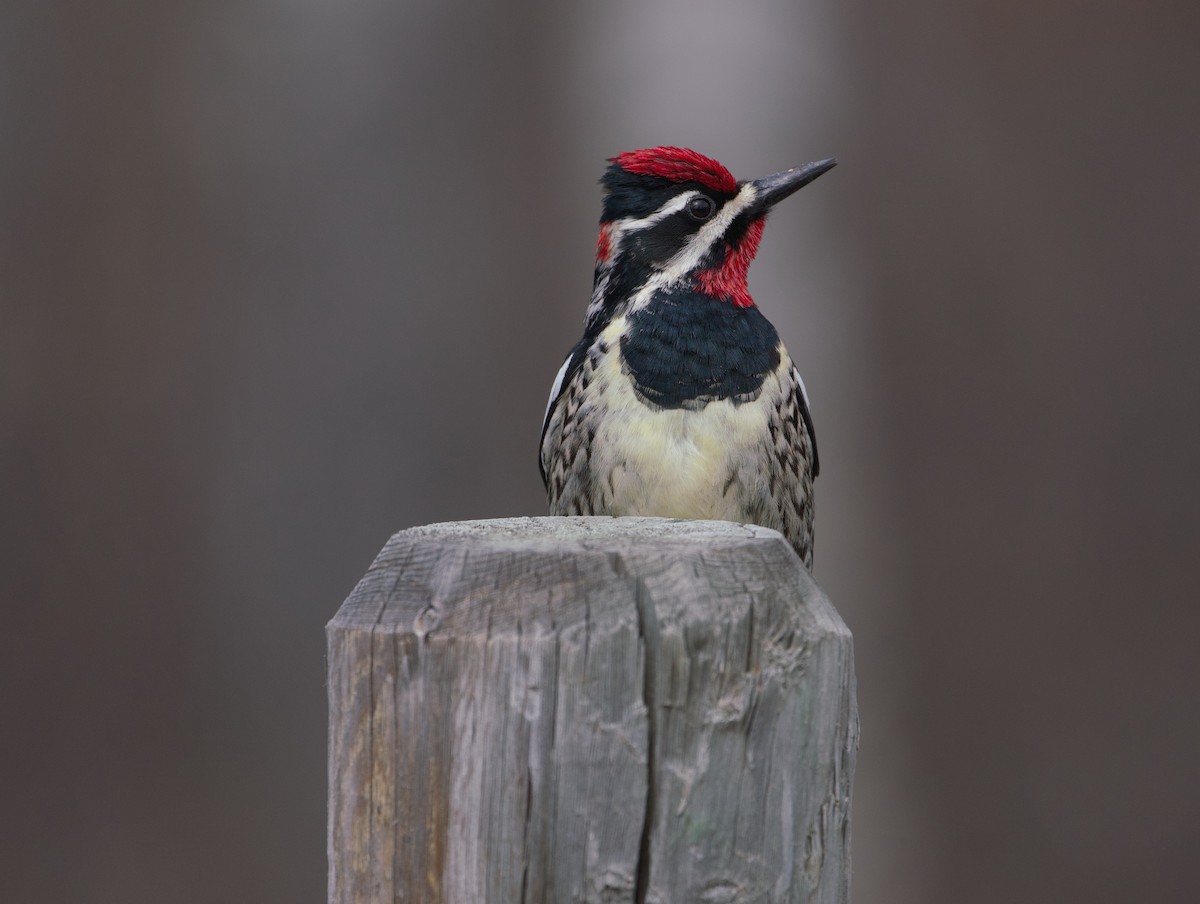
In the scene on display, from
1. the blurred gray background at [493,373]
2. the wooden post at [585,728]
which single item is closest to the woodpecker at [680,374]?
the wooden post at [585,728]

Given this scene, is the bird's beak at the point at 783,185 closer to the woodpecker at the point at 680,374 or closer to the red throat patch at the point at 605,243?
the woodpecker at the point at 680,374

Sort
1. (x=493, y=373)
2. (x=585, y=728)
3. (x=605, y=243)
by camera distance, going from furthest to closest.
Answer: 1. (x=493, y=373)
2. (x=605, y=243)
3. (x=585, y=728)

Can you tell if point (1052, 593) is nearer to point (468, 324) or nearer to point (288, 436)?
point (468, 324)

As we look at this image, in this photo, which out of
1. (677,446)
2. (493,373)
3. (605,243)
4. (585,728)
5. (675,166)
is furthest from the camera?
(493,373)

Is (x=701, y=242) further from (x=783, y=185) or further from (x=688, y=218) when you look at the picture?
(x=783, y=185)

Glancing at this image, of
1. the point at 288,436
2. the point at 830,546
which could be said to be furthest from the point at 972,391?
the point at 288,436

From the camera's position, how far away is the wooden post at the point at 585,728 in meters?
1.11

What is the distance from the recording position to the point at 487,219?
488 cm

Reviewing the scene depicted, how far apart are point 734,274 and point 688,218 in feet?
0.54

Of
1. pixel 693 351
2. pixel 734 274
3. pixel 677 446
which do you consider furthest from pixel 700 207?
pixel 677 446

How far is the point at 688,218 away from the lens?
2.60 m

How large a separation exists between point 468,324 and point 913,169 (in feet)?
6.33

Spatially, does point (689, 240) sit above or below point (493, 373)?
above

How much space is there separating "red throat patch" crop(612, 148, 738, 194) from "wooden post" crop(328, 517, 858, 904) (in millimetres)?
1493
